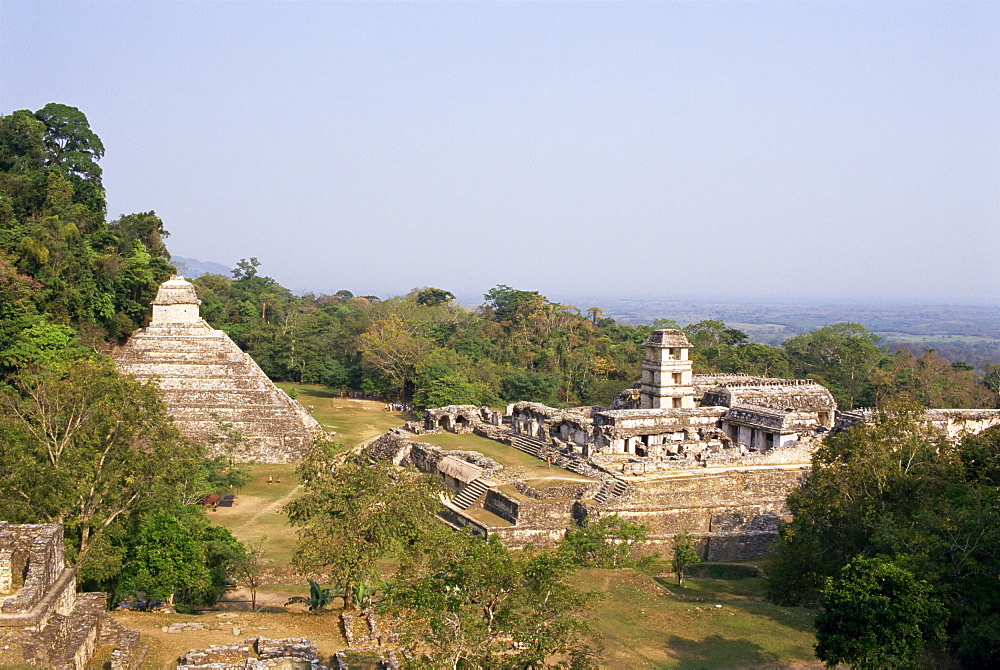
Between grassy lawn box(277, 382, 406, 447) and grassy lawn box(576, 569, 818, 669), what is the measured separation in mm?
16633

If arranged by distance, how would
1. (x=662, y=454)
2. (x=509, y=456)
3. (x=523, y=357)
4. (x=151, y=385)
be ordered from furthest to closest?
1. (x=523, y=357)
2. (x=509, y=456)
3. (x=662, y=454)
4. (x=151, y=385)

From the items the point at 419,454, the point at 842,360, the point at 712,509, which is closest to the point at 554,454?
the point at 419,454

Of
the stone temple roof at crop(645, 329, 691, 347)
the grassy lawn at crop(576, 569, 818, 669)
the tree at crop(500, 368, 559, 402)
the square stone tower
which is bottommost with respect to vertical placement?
the grassy lawn at crop(576, 569, 818, 669)

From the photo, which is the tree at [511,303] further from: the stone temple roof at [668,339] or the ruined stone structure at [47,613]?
the ruined stone structure at [47,613]

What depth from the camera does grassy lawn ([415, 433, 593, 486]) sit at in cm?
2495

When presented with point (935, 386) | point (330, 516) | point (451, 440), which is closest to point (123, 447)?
point (330, 516)

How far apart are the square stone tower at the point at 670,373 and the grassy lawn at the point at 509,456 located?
19.2 ft

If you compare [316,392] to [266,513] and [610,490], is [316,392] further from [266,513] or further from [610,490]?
[610,490]

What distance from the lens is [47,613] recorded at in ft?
37.4

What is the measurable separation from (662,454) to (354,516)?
13.8 meters

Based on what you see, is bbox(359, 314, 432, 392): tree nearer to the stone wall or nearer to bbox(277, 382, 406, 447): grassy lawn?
bbox(277, 382, 406, 447): grassy lawn

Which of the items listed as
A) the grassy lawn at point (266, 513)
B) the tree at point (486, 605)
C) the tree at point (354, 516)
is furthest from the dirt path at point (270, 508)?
the tree at point (486, 605)

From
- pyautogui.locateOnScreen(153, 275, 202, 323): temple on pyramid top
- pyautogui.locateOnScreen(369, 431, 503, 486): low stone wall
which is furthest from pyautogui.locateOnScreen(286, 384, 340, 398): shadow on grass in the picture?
pyautogui.locateOnScreen(369, 431, 503, 486): low stone wall

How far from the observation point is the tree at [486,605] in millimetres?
10062
